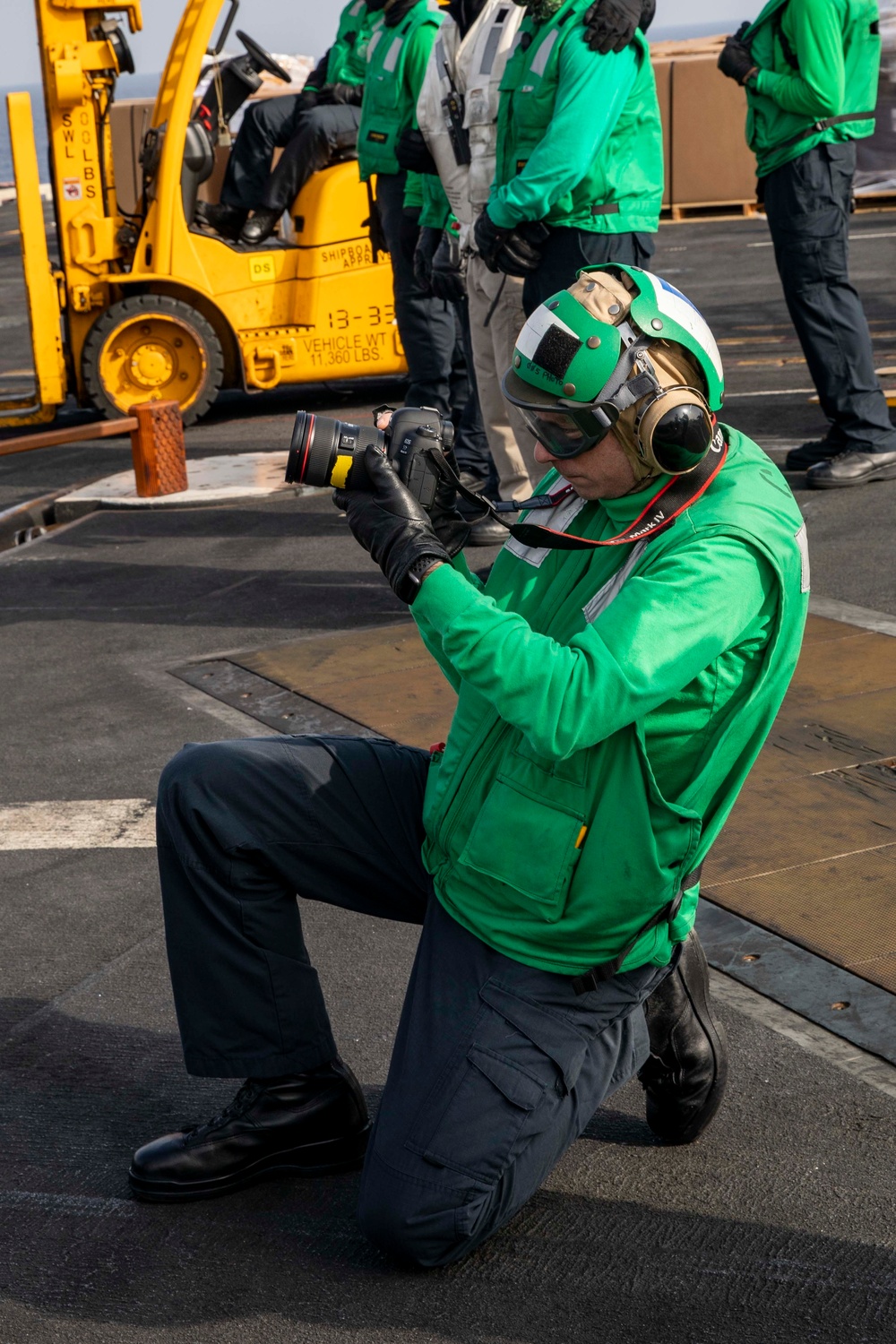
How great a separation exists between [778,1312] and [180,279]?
8.41m

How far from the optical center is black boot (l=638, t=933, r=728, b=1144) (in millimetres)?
2818

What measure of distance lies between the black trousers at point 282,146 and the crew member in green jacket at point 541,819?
7.53 meters

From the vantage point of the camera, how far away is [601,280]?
2561mm

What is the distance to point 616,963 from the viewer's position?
8.52ft

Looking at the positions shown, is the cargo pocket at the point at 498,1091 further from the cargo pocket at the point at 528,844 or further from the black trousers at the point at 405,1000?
the cargo pocket at the point at 528,844

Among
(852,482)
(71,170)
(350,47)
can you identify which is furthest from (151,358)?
(852,482)

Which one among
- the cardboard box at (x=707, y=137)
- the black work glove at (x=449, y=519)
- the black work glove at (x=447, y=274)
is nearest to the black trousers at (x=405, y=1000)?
the black work glove at (x=449, y=519)

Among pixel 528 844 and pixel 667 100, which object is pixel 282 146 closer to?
pixel 528 844

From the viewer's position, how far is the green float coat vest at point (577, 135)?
5.64 metres

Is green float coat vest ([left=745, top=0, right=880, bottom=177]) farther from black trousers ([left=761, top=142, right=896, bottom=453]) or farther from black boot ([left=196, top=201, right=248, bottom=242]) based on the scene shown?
black boot ([left=196, top=201, right=248, bottom=242])

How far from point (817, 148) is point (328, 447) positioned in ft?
15.8

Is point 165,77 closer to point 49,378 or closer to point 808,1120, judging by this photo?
point 49,378

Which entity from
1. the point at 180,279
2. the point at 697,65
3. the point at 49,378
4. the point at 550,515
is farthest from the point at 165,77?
the point at 697,65

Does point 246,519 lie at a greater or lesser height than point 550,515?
lesser
